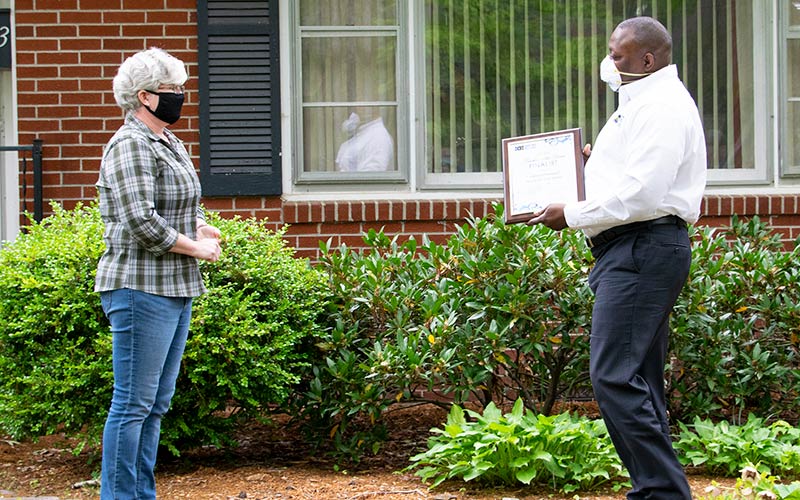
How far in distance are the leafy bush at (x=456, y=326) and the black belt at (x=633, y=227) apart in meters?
1.24

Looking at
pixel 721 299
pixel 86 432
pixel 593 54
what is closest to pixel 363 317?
pixel 86 432

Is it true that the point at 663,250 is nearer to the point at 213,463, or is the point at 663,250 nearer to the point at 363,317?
the point at 363,317

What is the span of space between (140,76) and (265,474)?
2.16 meters

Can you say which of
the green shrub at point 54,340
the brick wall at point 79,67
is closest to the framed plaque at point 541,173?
the green shrub at point 54,340

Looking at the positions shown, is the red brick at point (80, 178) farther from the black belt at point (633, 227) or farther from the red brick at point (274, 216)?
the black belt at point (633, 227)

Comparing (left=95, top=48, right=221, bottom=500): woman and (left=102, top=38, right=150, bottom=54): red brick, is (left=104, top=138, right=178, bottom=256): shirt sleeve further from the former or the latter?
(left=102, top=38, right=150, bottom=54): red brick

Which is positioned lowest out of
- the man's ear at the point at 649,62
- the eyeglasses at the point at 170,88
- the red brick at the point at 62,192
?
the red brick at the point at 62,192

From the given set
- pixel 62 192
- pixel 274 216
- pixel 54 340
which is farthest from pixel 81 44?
pixel 54 340

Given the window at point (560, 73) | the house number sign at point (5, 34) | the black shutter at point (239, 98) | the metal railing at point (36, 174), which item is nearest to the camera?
the metal railing at point (36, 174)

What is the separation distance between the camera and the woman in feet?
12.6

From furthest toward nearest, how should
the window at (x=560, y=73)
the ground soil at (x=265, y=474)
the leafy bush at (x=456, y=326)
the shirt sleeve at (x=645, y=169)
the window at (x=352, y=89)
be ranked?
the window at (x=560, y=73) < the window at (x=352, y=89) < the leafy bush at (x=456, y=326) < the ground soil at (x=265, y=474) < the shirt sleeve at (x=645, y=169)

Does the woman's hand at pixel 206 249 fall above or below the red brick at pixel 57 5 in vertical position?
below

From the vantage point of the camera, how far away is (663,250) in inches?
147

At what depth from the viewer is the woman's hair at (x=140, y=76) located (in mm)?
3977
